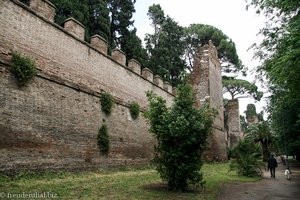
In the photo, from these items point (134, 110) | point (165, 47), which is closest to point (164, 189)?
point (134, 110)

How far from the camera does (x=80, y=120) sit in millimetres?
11117

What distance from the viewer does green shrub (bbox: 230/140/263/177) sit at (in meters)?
14.6

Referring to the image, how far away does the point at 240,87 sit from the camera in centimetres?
3641

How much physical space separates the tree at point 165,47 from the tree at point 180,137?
1841 cm

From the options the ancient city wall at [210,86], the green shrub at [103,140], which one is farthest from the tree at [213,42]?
the green shrub at [103,140]

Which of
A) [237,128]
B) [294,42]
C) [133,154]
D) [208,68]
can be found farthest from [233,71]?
[294,42]

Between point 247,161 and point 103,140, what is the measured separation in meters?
7.62

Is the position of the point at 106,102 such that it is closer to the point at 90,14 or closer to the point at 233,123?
the point at 90,14

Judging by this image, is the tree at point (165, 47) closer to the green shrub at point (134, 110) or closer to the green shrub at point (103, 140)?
the green shrub at point (134, 110)

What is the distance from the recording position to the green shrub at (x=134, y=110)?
48.6 ft

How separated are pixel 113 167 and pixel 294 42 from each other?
905cm

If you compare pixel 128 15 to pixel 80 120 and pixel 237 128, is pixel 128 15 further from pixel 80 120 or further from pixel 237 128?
pixel 237 128

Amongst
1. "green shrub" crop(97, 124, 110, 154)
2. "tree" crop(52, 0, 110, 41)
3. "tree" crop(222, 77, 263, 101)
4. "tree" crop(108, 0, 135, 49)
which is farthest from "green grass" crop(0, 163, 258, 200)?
"tree" crop(222, 77, 263, 101)

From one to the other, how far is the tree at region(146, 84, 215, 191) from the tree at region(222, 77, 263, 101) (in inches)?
1107
